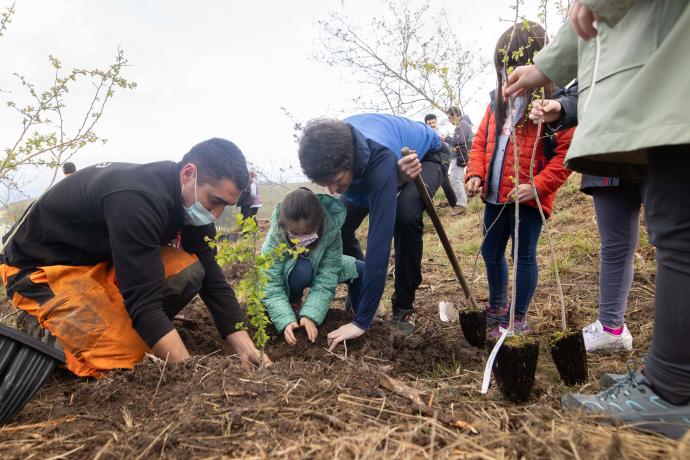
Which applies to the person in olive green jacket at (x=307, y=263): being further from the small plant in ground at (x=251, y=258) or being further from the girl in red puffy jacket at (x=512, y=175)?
the girl in red puffy jacket at (x=512, y=175)

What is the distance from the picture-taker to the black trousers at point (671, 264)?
46.1 inches

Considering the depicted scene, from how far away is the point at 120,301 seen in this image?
2555 mm

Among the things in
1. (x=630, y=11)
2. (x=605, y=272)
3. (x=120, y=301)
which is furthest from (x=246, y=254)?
(x=605, y=272)

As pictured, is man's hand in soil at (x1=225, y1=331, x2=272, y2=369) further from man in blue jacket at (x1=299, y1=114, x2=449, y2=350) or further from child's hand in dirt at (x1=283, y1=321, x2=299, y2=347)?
man in blue jacket at (x1=299, y1=114, x2=449, y2=350)

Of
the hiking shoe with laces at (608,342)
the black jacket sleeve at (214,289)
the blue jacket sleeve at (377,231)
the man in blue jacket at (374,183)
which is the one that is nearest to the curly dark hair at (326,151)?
the man in blue jacket at (374,183)

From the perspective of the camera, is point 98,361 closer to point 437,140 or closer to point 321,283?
point 321,283

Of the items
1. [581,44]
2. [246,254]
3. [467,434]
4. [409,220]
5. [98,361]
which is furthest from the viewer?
[409,220]

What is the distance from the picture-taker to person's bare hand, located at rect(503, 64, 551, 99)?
5.58 feet

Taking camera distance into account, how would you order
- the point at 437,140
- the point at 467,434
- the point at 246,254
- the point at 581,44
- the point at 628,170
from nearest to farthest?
1. the point at 467,434
2. the point at 581,44
3. the point at 628,170
4. the point at 246,254
5. the point at 437,140

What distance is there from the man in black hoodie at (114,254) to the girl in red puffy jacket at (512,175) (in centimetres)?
153

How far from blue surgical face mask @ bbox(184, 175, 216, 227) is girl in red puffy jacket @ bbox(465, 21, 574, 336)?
1574mm

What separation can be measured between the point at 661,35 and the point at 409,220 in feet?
6.34

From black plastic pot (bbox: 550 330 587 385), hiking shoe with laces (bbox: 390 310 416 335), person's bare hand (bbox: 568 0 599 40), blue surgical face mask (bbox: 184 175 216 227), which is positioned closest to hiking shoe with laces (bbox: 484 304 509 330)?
hiking shoe with laces (bbox: 390 310 416 335)

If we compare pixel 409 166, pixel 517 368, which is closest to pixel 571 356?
pixel 517 368
